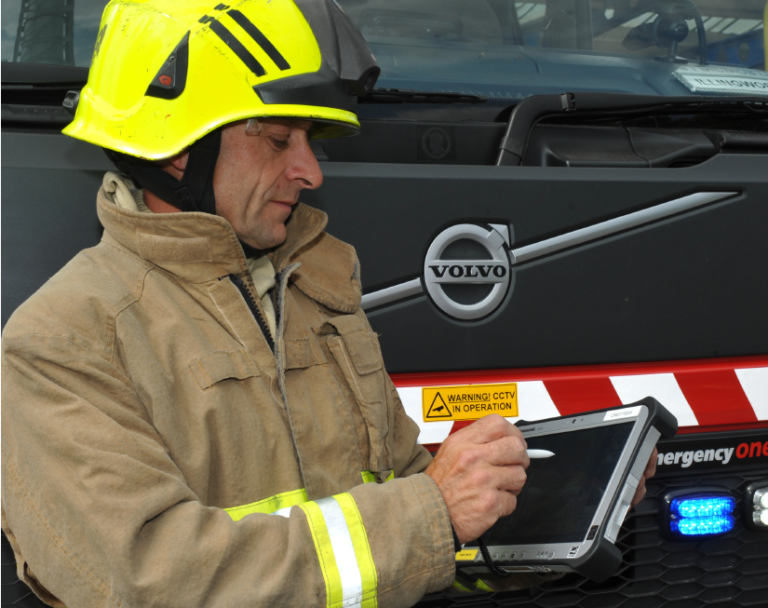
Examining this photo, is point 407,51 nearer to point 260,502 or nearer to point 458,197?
point 458,197

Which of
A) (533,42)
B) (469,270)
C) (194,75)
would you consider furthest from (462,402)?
(533,42)

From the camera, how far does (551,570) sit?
1.65 meters

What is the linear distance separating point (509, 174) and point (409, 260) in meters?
0.33

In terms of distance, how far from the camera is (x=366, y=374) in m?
1.67

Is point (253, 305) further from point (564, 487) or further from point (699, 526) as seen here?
point (699, 526)

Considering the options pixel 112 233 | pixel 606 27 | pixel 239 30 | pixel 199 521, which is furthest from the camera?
pixel 606 27

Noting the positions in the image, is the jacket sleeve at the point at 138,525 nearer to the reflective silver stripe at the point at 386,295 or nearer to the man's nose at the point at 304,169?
the man's nose at the point at 304,169

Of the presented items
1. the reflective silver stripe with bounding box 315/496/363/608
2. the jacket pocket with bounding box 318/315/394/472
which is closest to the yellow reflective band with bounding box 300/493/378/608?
the reflective silver stripe with bounding box 315/496/363/608

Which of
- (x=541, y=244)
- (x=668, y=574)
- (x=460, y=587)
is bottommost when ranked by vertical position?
(x=668, y=574)

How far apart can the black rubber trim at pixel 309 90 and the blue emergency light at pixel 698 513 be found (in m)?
1.31

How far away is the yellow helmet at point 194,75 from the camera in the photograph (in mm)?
1591

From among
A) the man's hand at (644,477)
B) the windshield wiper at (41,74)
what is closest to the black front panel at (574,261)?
the man's hand at (644,477)

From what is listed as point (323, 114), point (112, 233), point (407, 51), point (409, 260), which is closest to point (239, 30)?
point (323, 114)

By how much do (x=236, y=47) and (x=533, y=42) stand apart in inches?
48.1
